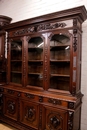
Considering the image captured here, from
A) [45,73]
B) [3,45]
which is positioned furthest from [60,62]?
[3,45]

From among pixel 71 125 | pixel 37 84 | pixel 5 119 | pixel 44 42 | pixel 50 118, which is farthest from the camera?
pixel 5 119

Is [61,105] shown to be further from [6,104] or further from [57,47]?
[6,104]

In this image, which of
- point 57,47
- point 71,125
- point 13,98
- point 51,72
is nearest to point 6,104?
point 13,98

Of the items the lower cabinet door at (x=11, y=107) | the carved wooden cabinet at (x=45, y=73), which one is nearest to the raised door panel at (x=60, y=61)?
the carved wooden cabinet at (x=45, y=73)

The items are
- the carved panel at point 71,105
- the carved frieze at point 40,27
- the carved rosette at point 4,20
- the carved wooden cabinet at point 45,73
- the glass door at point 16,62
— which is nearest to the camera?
the carved panel at point 71,105

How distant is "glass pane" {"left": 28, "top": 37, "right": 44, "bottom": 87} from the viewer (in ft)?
8.00

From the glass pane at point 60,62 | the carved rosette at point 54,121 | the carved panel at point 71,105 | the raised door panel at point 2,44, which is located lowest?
the carved rosette at point 54,121

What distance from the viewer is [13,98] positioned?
2.59 meters

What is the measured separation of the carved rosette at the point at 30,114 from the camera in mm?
2302

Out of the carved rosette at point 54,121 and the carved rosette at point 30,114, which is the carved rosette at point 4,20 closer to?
the carved rosette at point 30,114

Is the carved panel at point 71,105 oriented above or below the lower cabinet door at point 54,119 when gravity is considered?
above

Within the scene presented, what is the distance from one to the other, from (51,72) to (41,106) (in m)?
0.67

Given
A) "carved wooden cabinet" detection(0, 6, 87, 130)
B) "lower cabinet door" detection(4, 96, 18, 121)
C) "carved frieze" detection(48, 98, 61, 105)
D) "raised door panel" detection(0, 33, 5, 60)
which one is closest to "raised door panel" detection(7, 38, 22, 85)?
"carved wooden cabinet" detection(0, 6, 87, 130)

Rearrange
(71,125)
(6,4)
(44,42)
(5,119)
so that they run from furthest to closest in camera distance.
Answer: (6,4) < (5,119) < (44,42) < (71,125)
